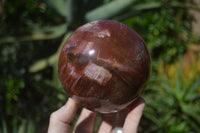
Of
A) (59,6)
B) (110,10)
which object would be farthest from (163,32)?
(59,6)

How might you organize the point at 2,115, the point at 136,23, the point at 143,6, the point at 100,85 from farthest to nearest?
the point at 136,23 < the point at 143,6 < the point at 2,115 < the point at 100,85

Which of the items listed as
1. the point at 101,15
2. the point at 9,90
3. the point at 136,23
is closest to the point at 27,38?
the point at 9,90

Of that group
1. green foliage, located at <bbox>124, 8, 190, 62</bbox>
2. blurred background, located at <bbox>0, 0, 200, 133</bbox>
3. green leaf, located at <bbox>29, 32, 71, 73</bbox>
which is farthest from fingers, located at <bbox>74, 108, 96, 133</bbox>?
green foliage, located at <bbox>124, 8, 190, 62</bbox>

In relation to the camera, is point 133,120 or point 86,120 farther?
point 86,120

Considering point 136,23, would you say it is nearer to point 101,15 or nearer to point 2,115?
point 101,15

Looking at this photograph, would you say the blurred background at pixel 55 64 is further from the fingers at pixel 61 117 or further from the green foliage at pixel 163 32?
the fingers at pixel 61 117

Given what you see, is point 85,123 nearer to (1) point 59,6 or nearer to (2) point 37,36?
(2) point 37,36
